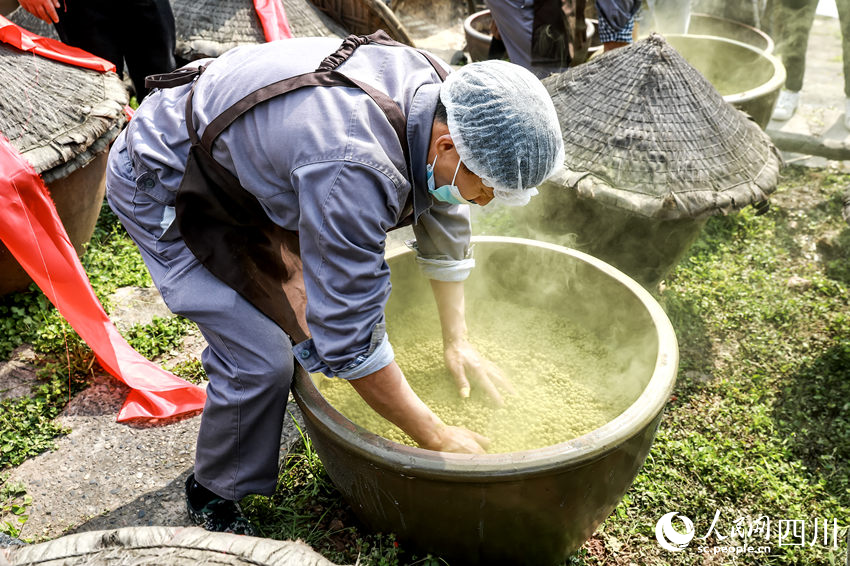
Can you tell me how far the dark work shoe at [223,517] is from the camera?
2236 mm

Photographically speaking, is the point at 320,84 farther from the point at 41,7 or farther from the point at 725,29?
the point at 725,29

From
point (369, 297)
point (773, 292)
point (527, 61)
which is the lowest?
point (773, 292)

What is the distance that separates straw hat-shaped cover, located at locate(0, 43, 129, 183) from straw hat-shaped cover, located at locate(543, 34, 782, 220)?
7.09 ft

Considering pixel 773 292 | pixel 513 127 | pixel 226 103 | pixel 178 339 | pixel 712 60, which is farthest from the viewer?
pixel 712 60

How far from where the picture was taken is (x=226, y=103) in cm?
169

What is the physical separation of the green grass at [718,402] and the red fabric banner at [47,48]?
3.26 feet

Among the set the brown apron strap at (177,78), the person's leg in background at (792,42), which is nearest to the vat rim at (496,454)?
the brown apron strap at (177,78)

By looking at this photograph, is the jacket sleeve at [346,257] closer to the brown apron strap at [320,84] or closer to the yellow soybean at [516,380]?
the brown apron strap at [320,84]

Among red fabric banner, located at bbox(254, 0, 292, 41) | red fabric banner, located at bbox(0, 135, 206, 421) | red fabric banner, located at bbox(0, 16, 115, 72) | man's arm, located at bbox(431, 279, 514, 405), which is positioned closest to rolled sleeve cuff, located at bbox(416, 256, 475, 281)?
man's arm, located at bbox(431, 279, 514, 405)

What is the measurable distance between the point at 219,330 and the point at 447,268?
2.53 ft

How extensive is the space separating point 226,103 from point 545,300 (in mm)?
1484

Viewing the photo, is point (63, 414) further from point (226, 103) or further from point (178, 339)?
point (226, 103)

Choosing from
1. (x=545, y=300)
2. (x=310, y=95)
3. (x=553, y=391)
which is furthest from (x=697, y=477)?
(x=310, y=95)

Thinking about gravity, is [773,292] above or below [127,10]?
below
